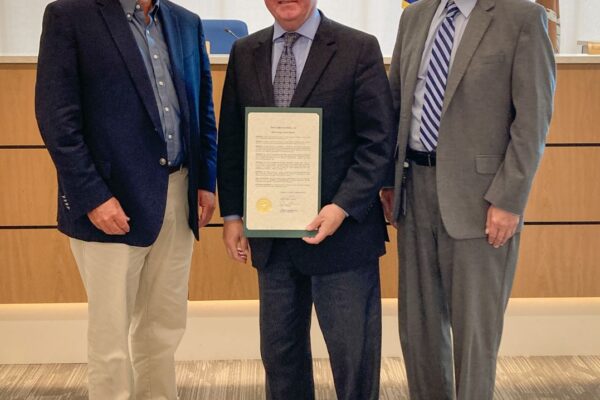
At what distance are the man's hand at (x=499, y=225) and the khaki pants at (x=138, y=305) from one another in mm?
913

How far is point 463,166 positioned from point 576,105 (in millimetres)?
1209

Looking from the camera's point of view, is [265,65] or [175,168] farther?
[175,168]

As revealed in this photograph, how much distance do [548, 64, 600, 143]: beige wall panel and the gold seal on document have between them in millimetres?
1536

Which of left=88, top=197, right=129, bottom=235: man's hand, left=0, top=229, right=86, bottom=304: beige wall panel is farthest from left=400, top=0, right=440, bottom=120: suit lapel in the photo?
left=0, top=229, right=86, bottom=304: beige wall panel

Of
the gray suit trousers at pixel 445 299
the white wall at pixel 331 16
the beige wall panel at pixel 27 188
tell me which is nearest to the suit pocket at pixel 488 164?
the gray suit trousers at pixel 445 299

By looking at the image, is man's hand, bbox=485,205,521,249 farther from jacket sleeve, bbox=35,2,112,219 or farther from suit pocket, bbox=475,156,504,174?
jacket sleeve, bbox=35,2,112,219

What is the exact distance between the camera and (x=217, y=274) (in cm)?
298

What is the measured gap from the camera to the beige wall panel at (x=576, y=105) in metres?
2.84

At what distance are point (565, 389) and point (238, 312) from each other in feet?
4.50

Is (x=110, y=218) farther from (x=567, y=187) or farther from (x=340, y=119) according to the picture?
(x=567, y=187)

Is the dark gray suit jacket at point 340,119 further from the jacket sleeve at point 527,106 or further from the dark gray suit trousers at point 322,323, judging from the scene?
the jacket sleeve at point 527,106

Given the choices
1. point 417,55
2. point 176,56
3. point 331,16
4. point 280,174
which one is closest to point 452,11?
point 417,55

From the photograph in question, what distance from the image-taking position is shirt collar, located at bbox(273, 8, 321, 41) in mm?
1904

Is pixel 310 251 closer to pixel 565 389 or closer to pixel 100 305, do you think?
pixel 100 305
